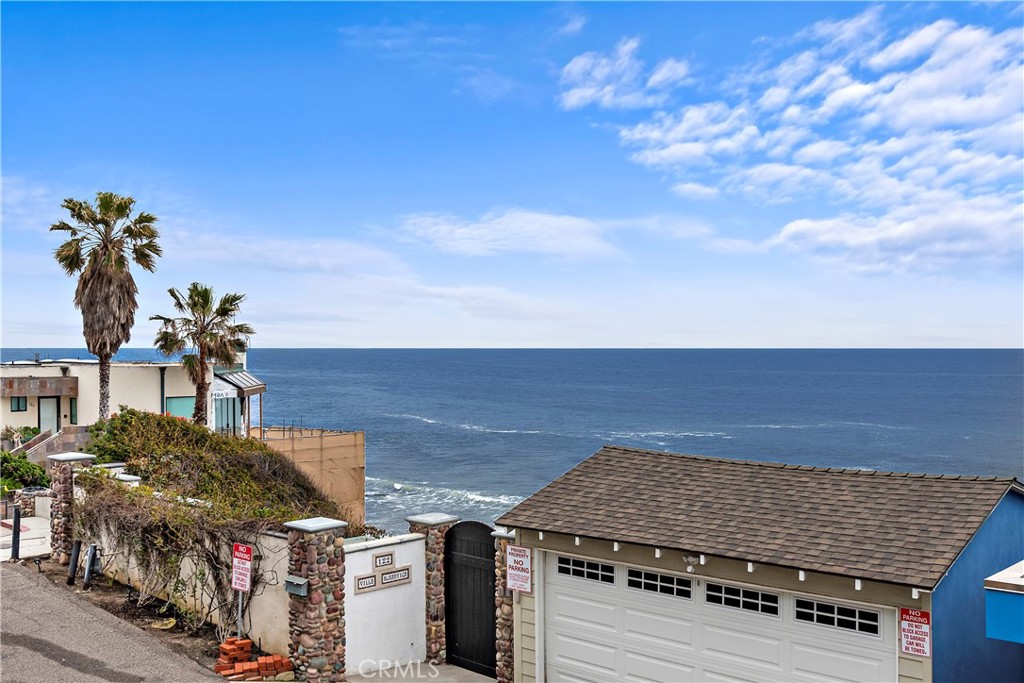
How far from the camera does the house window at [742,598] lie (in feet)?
31.2

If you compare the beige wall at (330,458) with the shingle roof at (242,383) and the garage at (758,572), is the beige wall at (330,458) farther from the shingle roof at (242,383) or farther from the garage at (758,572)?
the garage at (758,572)

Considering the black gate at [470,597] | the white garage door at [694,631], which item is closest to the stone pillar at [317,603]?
the black gate at [470,597]

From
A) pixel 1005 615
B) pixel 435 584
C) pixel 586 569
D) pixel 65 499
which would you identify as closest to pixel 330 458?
pixel 65 499

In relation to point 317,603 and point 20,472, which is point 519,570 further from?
point 20,472

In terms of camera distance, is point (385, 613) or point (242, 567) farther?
point (385, 613)

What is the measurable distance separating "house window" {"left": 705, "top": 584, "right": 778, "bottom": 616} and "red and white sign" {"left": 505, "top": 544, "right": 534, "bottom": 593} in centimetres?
262

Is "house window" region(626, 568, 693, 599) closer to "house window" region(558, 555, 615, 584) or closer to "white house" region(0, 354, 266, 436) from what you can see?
"house window" region(558, 555, 615, 584)

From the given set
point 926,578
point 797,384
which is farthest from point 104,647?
point 797,384

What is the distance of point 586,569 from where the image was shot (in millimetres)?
11133

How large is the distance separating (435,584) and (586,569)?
2.93 m

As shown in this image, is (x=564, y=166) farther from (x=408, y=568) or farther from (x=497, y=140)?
(x=408, y=568)

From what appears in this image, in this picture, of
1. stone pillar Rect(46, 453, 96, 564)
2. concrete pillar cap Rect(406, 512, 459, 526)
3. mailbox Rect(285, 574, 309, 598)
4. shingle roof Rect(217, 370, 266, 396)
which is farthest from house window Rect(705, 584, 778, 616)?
shingle roof Rect(217, 370, 266, 396)

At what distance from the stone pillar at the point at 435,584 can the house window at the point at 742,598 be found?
450 cm

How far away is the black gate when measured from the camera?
12445mm
